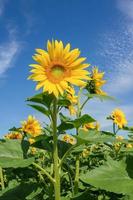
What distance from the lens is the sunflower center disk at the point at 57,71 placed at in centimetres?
327

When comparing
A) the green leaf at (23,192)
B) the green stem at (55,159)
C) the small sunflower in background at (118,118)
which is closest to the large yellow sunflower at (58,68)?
the green stem at (55,159)

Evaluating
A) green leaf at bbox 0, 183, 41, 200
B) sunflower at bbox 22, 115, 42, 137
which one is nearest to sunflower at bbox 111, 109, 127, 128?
sunflower at bbox 22, 115, 42, 137

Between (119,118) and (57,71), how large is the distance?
4.04m

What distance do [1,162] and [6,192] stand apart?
1.77 ft

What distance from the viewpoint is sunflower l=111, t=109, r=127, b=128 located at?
7068 millimetres

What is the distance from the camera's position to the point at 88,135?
10.3ft

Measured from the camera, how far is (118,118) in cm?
721

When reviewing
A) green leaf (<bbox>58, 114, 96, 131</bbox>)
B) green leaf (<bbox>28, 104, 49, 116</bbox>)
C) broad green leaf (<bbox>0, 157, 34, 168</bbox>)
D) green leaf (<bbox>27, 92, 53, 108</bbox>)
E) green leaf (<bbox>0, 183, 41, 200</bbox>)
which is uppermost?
green leaf (<bbox>27, 92, 53, 108</bbox>)

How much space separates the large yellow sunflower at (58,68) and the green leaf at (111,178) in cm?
59

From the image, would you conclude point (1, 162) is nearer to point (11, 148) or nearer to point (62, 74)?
point (11, 148)

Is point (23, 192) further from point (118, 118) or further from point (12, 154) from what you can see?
point (118, 118)

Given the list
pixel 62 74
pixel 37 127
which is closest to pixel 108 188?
pixel 62 74

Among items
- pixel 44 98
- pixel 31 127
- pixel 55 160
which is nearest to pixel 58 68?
pixel 44 98

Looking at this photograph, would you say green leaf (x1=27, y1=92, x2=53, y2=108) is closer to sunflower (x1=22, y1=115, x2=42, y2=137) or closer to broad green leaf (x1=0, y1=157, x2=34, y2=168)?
broad green leaf (x1=0, y1=157, x2=34, y2=168)
